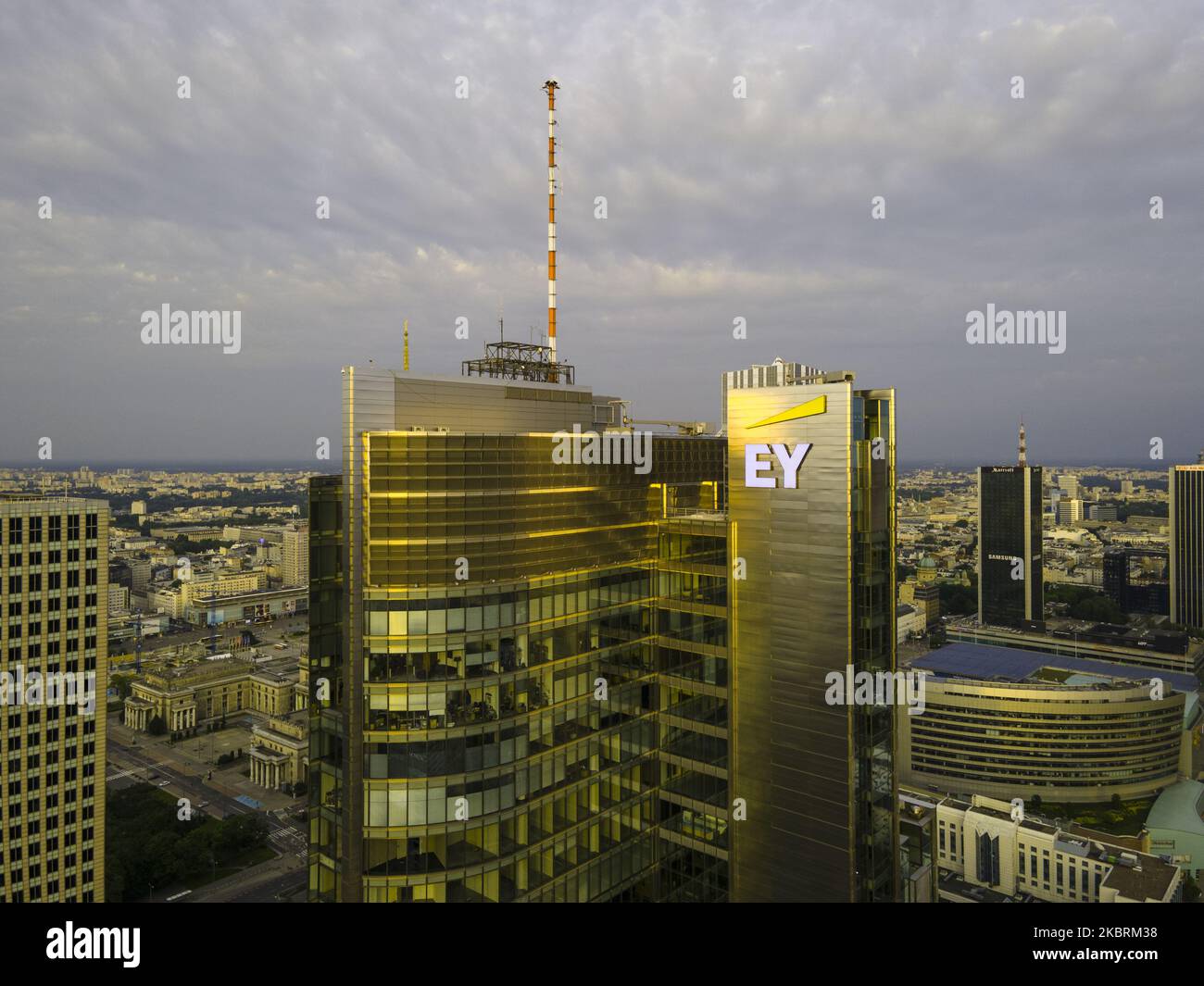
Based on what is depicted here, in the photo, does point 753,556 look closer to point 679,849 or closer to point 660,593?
point 660,593

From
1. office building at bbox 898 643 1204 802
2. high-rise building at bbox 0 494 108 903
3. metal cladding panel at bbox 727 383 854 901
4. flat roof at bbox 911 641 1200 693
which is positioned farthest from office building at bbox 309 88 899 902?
flat roof at bbox 911 641 1200 693

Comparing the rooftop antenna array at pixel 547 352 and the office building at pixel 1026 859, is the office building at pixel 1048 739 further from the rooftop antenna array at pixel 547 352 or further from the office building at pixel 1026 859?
the rooftop antenna array at pixel 547 352

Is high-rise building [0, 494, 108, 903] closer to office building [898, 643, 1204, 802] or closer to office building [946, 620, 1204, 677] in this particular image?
office building [898, 643, 1204, 802]

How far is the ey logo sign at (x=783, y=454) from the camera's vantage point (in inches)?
1401

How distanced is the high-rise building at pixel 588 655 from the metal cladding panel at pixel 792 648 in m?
0.11

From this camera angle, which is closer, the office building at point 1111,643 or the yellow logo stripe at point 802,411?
the yellow logo stripe at point 802,411

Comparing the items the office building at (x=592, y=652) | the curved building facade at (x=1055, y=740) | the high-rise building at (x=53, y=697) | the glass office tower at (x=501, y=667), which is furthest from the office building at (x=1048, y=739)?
the high-rise building at (x=53, y=697)

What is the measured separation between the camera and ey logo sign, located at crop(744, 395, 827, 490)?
117ft

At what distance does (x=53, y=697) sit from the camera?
245 feet

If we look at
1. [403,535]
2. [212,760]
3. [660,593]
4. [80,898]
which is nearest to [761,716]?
[660,593]

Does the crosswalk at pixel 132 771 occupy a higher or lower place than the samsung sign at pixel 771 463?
lower

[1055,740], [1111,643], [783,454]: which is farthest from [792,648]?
[1111,643]

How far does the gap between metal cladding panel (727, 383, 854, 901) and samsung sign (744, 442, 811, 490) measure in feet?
0.60
